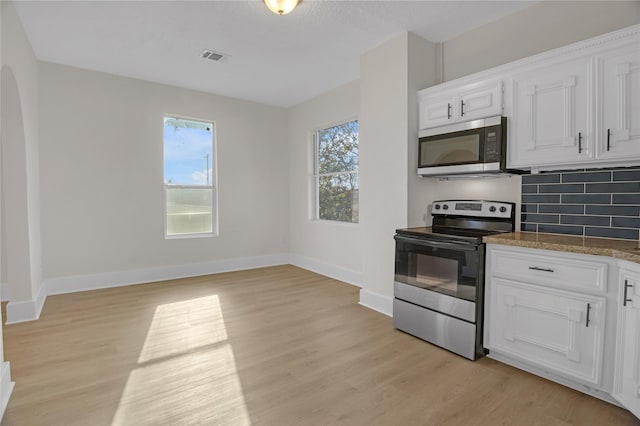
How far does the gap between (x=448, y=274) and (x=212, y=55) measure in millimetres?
3353

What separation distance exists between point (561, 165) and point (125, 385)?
3.33 meters

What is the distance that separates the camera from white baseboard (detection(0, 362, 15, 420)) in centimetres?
189

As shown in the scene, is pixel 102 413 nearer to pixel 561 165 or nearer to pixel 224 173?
pixel 561 165

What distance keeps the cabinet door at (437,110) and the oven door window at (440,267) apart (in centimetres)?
114

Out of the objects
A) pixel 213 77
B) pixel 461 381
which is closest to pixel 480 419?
pixel 461 381

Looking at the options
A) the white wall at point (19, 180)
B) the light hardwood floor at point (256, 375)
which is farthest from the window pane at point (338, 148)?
the white wall at point (19, 180)

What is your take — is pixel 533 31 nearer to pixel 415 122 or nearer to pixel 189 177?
pixel 415 122

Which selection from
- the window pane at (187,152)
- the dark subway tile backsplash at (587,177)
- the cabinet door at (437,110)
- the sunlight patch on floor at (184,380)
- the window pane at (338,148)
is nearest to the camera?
the sunlight patch on floor at (184,380)

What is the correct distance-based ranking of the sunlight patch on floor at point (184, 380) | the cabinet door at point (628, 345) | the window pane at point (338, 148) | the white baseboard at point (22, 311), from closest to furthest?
the cabinet door at point (628, 345), the sunlight patch on floor at point (184, 380), the white baseboard at point (22, 311), the window pane at point (338, 148)

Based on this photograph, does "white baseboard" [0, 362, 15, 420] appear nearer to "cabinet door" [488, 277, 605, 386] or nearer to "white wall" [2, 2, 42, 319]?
"white wall" [2, 2, 42, 319]

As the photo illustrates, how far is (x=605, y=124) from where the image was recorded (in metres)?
2.19

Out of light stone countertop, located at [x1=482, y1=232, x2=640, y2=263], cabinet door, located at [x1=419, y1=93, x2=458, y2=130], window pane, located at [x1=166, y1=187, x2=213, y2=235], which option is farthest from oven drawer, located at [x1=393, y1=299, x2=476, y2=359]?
window pane, located at [x1=166, y1=187, x2=213, y2=235]

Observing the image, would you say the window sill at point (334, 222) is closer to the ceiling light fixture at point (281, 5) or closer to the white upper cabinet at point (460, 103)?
the white upper cabinet at point (460, 103)

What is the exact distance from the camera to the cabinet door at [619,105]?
2.07m
